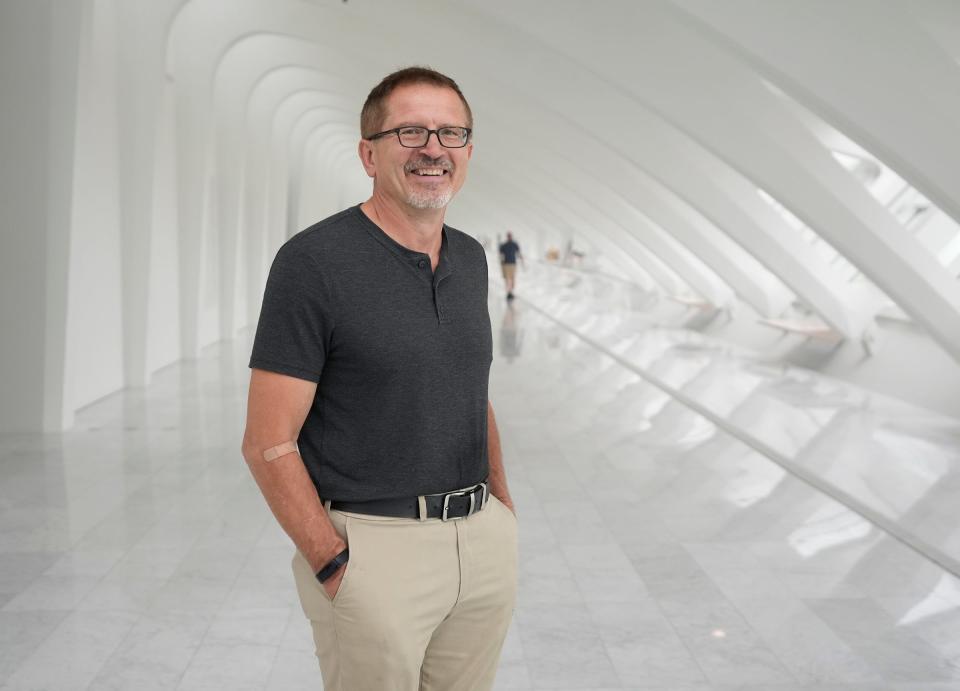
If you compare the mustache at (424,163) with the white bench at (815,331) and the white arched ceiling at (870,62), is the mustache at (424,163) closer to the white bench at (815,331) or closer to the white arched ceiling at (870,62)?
the white arched ceiling at (870,62)

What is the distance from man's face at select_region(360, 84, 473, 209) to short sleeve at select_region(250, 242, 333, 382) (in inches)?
11.1

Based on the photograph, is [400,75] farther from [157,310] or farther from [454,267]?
[157,310]

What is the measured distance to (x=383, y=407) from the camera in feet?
7.25

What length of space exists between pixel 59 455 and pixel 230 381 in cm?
453

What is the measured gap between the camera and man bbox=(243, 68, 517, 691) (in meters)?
2.13

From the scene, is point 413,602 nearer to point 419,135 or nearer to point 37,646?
point 419,135

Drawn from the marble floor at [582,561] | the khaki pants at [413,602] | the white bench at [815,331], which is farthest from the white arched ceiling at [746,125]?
the khaki pants at [413,602]

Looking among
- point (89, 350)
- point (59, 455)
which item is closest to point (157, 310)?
point (89, 350)

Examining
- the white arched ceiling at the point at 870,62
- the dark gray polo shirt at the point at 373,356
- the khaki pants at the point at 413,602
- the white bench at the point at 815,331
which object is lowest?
the white bench at the point at 815,331

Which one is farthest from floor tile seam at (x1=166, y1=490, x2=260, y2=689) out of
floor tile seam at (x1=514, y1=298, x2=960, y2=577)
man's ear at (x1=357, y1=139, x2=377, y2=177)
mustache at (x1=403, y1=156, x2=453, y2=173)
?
floor tile seam at (x1=514, y1=298, x2=960, y2=577)

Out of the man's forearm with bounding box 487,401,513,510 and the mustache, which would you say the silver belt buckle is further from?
the mustache

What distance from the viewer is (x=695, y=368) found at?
48.3 ft

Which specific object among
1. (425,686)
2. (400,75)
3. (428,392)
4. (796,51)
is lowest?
(425,686)

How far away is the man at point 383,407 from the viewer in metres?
2.13
